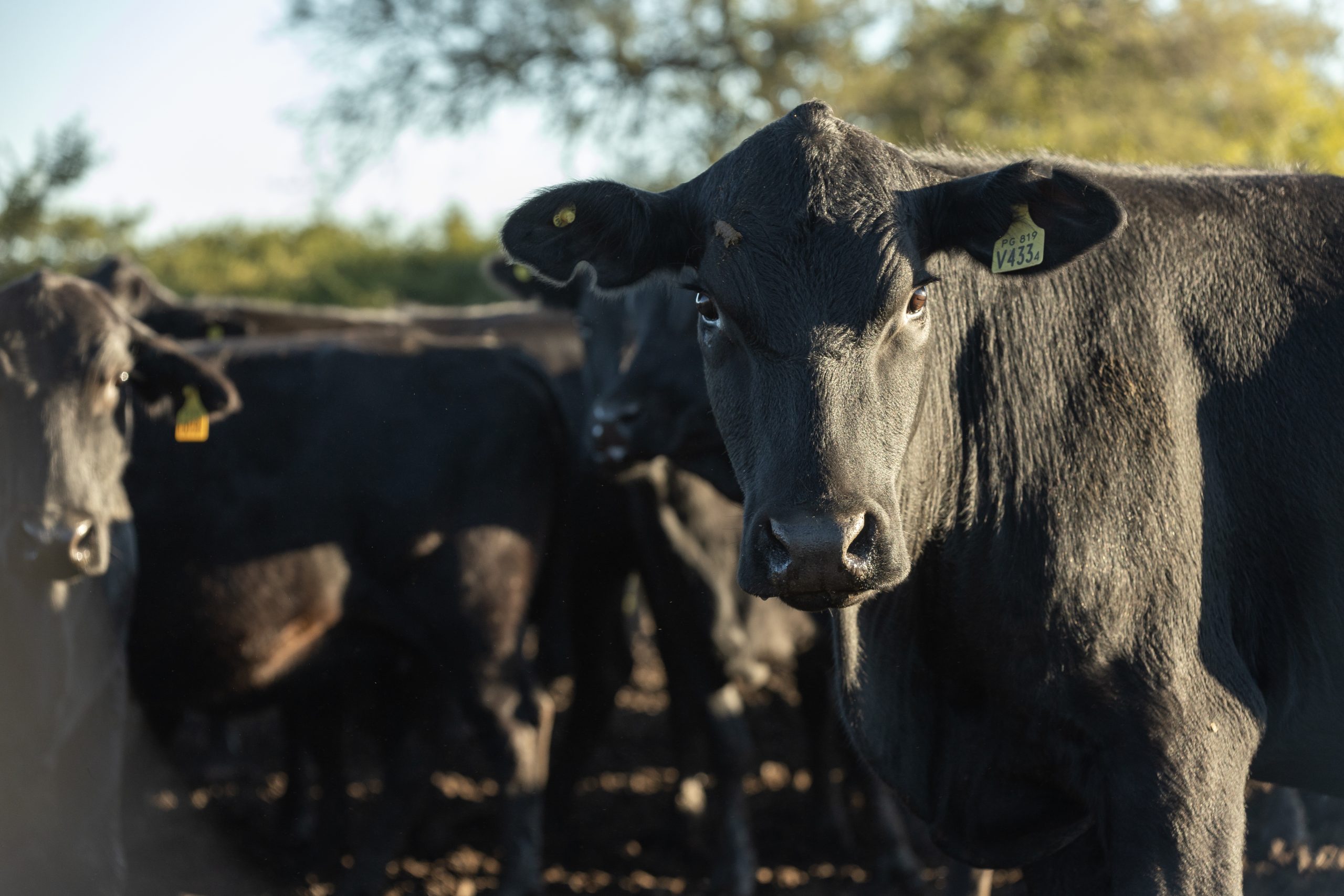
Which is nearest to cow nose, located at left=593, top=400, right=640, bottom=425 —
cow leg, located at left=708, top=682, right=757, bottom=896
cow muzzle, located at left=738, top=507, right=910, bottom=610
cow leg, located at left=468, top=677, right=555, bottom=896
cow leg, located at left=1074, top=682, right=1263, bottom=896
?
cow leg, located at left=468, top=677, right=555, bottom=896

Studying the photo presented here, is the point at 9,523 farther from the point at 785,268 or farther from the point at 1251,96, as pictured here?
the point at 1251,96

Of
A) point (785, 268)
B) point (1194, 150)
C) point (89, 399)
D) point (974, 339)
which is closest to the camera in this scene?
point (785, 268)

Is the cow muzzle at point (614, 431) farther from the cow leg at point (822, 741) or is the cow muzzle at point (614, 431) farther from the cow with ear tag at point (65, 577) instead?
the cow with ear tag at point (65, 577)

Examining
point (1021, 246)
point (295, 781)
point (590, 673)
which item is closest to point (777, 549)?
point (1021, 246)

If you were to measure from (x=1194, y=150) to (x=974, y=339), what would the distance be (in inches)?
656

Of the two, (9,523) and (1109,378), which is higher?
(1109,378)

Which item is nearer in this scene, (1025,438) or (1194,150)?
(1025,438)

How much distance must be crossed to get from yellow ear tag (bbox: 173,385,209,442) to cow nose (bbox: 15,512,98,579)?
0.84 m

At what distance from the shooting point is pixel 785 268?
2736 millimetres

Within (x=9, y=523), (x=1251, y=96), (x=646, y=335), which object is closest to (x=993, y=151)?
(x=646, y=335)

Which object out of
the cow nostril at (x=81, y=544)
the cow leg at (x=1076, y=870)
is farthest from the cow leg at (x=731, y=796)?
the cow nostril at (x=81, y=544)

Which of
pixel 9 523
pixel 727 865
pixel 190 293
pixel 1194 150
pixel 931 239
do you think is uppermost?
pixel 1194 150

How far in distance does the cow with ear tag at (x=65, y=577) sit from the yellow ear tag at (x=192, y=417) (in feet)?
0.52

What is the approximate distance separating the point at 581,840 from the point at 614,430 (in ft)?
6.96
